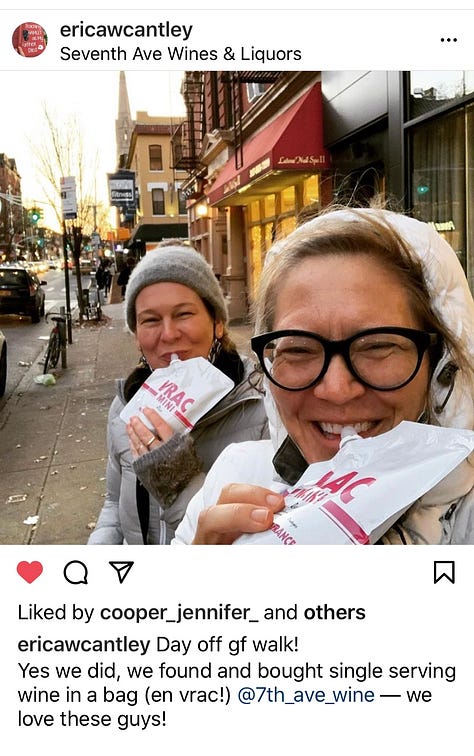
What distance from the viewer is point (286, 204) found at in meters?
9.12

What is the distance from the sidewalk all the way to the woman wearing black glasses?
82cm

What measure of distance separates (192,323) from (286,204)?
25.8 ft

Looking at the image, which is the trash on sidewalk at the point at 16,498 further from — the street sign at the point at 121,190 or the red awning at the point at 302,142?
the street sign at the point at 121,190

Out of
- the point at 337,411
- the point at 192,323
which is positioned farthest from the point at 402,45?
the point at 192,323

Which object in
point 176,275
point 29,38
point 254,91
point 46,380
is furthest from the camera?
point 254,91

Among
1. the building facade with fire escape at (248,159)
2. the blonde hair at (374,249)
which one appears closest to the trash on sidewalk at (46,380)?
the building facade with fire escape at (248,159)

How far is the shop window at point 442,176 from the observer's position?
4.16m

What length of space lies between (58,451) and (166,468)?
401 cm

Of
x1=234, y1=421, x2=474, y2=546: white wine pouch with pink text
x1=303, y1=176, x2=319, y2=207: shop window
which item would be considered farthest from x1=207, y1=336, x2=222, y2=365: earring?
x1=303, y1=176, x2=319, y2=207: shop window
